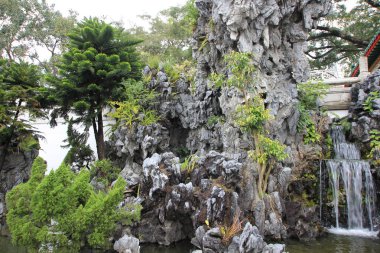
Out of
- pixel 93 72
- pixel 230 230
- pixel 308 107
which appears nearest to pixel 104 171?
pixel 93 72

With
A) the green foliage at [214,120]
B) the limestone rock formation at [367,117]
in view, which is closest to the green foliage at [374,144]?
the limestone rock formation at [367,117]

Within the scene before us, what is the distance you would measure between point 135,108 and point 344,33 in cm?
1399

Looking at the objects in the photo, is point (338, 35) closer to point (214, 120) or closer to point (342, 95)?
point (342, 95)

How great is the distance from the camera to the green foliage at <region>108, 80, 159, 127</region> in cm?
1073

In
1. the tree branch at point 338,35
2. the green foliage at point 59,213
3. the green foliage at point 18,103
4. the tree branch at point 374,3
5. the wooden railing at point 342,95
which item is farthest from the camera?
the tree branch at point 338,35

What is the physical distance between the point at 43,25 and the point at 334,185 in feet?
62.2

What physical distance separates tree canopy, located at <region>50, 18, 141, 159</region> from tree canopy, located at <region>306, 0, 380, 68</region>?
12.2 metres

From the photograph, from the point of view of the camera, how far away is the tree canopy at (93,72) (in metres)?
10.7

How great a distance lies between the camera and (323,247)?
25.7 ft

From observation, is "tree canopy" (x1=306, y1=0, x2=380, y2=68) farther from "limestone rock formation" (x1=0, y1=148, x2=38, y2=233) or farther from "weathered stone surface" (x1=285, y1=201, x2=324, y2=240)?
"limestone rock formation" (x1=0, y1=148, x2=38, y2=233)

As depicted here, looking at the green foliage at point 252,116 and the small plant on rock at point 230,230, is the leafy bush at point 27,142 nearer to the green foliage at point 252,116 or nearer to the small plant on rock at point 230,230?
the green foliage at point 252,116

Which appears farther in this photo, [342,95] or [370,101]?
[342,95]

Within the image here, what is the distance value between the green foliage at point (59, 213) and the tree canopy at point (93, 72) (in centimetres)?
490

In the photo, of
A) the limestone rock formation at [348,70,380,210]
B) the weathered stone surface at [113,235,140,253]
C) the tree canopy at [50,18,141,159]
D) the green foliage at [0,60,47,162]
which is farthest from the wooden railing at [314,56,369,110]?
the green foliage at [0,60,47,162]
